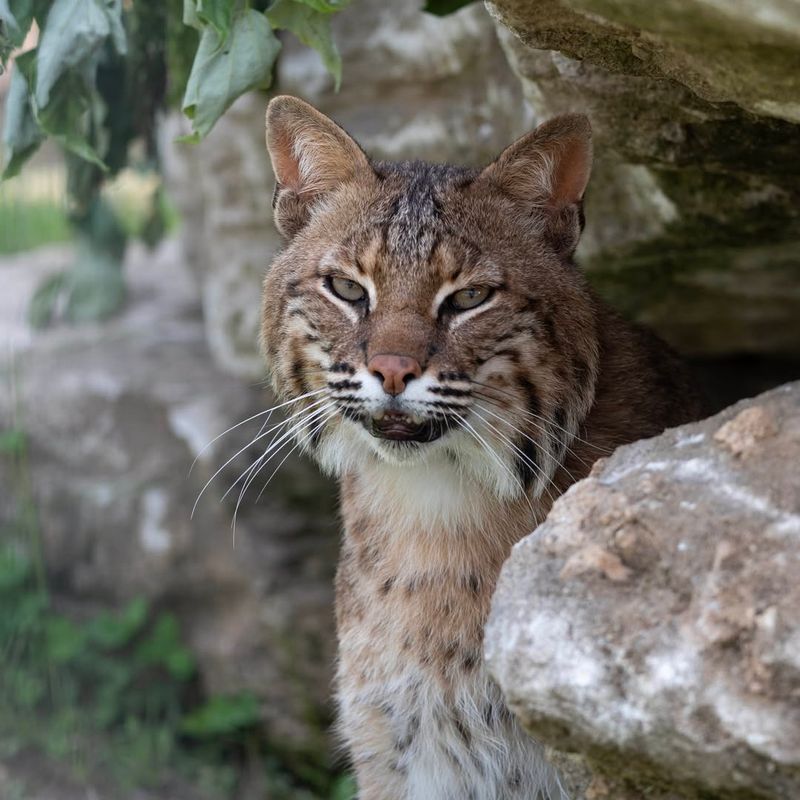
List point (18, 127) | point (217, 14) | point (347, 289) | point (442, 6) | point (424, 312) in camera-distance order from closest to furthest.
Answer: point (217, 14) < point (424, 312) < point (347, 289) < point (18, 127) < point (442, 6)

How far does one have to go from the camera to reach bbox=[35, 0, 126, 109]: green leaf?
151 inches

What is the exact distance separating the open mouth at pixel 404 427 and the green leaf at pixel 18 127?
152 centimetres

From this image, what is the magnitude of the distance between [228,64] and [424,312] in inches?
36.1

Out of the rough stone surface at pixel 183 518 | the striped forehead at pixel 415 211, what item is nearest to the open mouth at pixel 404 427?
the striped forehead at pixel 415 211

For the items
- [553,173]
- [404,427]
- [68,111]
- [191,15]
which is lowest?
[404,427]

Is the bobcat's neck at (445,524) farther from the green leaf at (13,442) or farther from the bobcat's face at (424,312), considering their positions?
the green leaf at (13,442)

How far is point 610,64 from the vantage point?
3.47m

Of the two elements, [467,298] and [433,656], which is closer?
[467,298]

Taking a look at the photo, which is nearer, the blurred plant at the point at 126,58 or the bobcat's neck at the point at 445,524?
the blurred plant at the point at 126,58

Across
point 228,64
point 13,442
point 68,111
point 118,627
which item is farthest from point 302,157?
point 118,627

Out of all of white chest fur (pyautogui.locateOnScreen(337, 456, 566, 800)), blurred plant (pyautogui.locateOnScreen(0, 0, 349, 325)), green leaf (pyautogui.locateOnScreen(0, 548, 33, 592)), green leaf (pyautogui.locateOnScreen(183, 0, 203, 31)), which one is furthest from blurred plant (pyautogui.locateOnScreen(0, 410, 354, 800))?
green leaf (pyautogui.locateOnScreen(183, 0, 203, 31))

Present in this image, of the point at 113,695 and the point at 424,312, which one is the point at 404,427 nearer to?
the point at 424,312

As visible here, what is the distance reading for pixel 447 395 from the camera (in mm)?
3756

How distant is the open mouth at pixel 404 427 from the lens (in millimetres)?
3791
